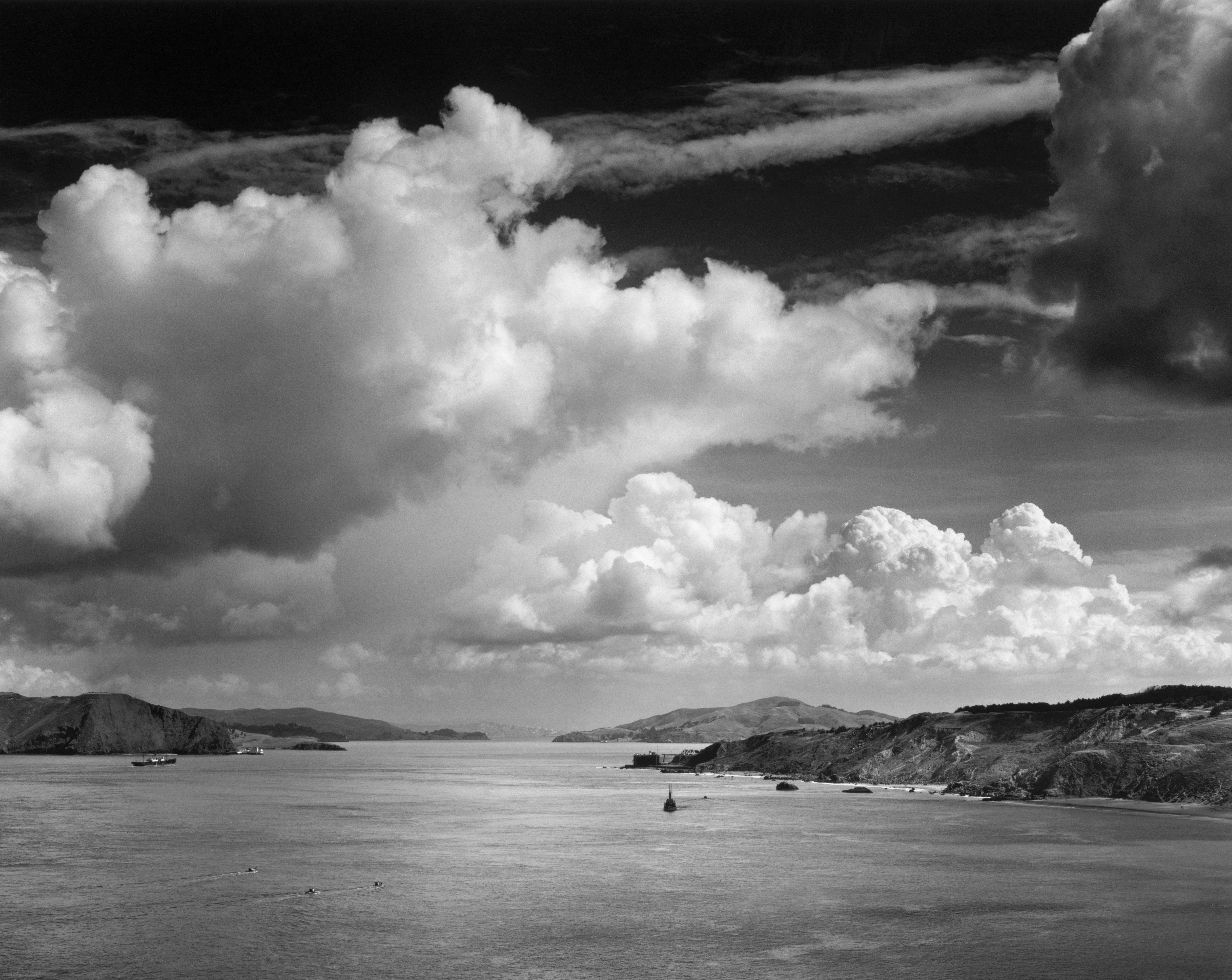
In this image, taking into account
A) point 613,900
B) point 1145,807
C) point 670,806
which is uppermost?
point 613,900

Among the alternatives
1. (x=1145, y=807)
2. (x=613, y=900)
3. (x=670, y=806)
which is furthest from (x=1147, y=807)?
(x=613, y=900)

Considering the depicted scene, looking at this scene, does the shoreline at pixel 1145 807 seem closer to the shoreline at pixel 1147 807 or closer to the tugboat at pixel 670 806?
the shoreline at pixel 1147 807

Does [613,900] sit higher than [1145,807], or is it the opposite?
[613,900]

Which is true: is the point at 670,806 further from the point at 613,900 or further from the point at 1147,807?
the point at 613,900

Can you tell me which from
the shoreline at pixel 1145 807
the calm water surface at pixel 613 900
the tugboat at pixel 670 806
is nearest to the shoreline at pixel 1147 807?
the shoreline at pixel 1145 807

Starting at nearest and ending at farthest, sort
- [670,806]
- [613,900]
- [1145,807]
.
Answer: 1. [613,900]
2. [1145,807]
3. [670,806]

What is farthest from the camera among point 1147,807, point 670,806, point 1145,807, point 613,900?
point 670,806

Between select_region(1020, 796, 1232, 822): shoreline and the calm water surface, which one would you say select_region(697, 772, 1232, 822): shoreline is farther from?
the calm water surface

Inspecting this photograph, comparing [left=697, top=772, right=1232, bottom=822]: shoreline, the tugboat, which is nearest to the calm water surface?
[left=697, top=772, right=1232, bottom=822]: shoreline
